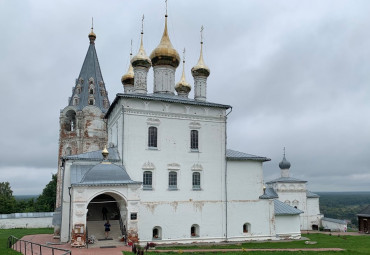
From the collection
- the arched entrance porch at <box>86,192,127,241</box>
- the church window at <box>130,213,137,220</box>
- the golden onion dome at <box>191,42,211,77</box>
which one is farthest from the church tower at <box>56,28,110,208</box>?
the church window at <box>130,213,137,220</box>

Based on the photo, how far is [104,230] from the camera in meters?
17.4

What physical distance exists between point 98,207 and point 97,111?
1550cm

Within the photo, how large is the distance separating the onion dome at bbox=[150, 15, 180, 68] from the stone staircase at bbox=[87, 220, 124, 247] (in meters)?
10.1

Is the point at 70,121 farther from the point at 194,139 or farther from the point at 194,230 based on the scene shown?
the point at 194,230

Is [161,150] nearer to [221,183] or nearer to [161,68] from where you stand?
[221,183]

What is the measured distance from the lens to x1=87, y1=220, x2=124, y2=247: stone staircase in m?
16.0

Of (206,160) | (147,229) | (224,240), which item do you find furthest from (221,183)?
(147,229)

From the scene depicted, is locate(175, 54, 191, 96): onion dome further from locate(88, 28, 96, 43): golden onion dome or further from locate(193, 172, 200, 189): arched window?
locate(88, 28, 96, 43): golden onion dome

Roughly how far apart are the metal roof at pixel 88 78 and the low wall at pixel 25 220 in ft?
33.0

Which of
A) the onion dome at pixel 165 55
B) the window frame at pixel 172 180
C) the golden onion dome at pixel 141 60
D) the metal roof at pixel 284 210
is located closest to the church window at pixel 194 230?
the window frame at pixel 172 180

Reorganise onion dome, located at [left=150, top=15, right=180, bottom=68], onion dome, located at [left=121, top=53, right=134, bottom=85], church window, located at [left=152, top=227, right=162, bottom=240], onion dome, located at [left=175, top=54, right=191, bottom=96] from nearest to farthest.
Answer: church window, located at [left=152, top=227, right=162, bottom=240], onion dome, located at [left=150, top=15, right=180, bottom=68], onion dome, located at [left=121, top=53, right=134, bottom=85], onion dome, located at [left=175, top=54, right=191, bottom=96]

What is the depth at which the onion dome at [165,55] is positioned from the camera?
2234 centimetres

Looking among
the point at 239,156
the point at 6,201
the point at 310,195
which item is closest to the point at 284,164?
the point at 310,195

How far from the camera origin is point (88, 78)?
34.6m
